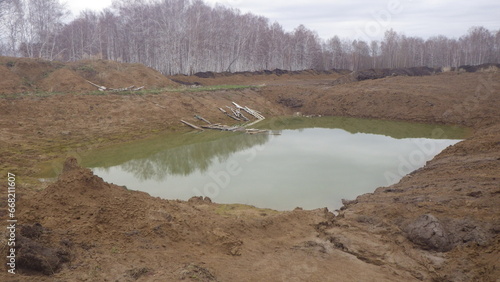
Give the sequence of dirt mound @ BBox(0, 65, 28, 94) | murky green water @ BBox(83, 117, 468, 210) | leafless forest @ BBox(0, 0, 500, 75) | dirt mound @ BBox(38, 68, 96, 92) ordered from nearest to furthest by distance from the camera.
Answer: murky green water @ BBox(83, 117, 468, 210) → dirt mound @ BBox(0, 65, 28, 94) → dirt mound @ BBox(38, 68, 96, 92) → leafless forest @ BBox(0, 0, 500, 75)

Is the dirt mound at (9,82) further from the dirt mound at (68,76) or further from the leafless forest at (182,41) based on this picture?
the leafless forest at (182,41)

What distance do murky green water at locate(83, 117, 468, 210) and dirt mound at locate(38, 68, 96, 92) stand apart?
315 inches

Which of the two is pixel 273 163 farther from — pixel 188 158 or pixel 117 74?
pixel 117 74

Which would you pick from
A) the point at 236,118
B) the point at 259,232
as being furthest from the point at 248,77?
the point at 259,232

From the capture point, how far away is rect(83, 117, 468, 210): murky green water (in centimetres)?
941

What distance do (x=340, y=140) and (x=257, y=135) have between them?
4359mm

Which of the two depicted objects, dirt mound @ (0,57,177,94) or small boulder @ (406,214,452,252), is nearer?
small boulder @ (406,214,452,252)

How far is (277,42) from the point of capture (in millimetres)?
53188

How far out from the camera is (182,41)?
38188mm

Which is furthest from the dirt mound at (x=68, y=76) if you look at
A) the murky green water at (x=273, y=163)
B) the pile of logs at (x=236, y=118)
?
the murky green water at (x=273, y=163)

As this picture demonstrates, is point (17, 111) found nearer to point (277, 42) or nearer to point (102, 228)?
point (102, 228)

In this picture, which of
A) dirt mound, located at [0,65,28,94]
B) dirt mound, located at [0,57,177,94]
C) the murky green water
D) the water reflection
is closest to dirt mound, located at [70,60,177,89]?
dirt mound, located at [0,57,177,94]

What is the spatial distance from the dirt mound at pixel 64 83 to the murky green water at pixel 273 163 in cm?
799

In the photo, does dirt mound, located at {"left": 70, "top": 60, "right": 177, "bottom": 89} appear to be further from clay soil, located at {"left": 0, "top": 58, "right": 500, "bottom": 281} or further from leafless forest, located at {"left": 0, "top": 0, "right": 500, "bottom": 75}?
clay soil, located at {"left": 0, "top": 58, "right": 500, "bottom": 281}
